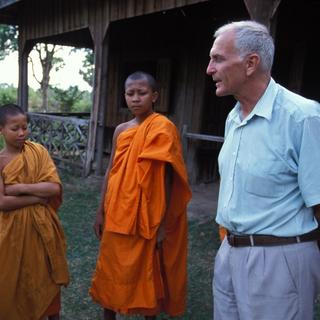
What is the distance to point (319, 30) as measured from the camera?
6.59 meters

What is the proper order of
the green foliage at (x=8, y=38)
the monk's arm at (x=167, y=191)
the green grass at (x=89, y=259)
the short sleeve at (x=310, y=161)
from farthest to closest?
the green foliage at (x=8, y=38) < the green grass at (x=89, y=259) < the monk's arm at (x=167, y=191) < the short sleeve at (x=310, y=161)

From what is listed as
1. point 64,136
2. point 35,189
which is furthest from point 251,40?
point 64,136

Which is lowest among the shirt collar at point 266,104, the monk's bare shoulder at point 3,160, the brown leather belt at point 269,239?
the brown leather belt at point 269,239

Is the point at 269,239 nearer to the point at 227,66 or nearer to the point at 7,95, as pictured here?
the point at 227,66

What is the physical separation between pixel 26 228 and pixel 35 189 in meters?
0.26

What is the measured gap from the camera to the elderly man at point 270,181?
1.63 m

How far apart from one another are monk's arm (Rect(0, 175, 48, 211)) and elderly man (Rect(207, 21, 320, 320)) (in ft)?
4.55

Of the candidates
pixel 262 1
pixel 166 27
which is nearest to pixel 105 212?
pixel 262 1

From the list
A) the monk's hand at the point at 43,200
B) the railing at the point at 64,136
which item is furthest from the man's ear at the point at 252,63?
the railing at the point at 64,136

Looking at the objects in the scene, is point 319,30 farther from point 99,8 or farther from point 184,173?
point 184,173

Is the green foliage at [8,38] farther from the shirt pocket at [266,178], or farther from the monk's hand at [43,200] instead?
the shirt pocket at [266,178]

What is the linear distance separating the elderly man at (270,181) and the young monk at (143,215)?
1012 mm

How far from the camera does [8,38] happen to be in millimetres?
20859

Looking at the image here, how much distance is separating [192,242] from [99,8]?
4941 mm
